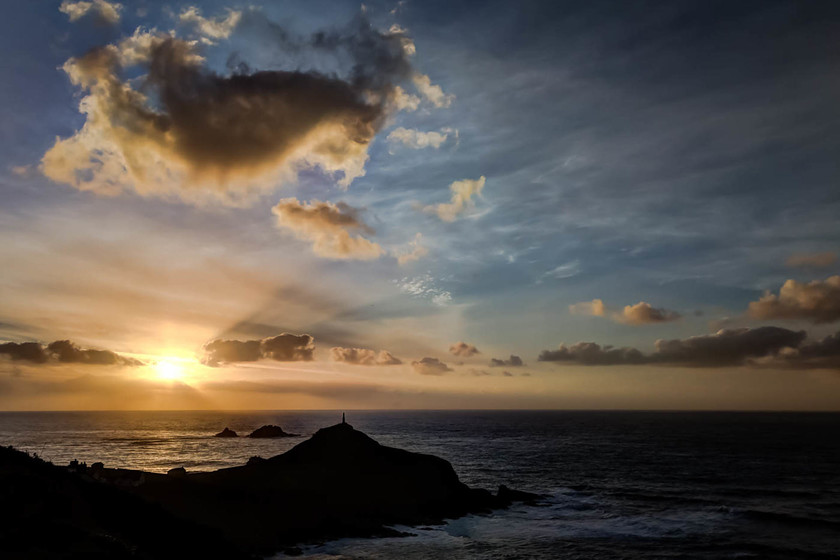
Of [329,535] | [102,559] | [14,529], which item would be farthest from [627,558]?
[14,529]

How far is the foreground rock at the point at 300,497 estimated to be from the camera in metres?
31.4

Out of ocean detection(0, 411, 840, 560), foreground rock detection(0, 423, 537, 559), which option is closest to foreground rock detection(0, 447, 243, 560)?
foreground rock detection(0, 423, 537, 559)

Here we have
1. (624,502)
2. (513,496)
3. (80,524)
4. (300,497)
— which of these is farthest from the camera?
(624,502)

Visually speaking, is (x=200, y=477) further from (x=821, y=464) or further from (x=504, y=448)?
(x=821, y=464)

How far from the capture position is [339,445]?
51594 mm

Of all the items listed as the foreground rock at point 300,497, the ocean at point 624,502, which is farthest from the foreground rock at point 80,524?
the ocean at point 624,502

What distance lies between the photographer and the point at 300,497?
4397 cm

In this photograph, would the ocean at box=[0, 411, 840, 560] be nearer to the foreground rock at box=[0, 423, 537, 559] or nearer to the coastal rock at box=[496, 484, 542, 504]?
the coastal rock at box=[496, 484, 542, 504]

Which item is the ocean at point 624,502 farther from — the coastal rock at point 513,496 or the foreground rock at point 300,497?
the foreground rock at point 300,497

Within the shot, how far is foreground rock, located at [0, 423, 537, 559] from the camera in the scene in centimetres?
3142

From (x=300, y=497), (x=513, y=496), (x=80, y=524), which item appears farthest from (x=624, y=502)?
(x=80, y=524)

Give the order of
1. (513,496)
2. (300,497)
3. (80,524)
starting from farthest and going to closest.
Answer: (513,496) → (300,497) → (80,524)

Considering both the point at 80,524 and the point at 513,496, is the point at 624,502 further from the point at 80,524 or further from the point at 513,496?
the point at 80,524

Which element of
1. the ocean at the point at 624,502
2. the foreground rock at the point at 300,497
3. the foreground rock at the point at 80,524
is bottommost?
the ocean at the point at 624,502
